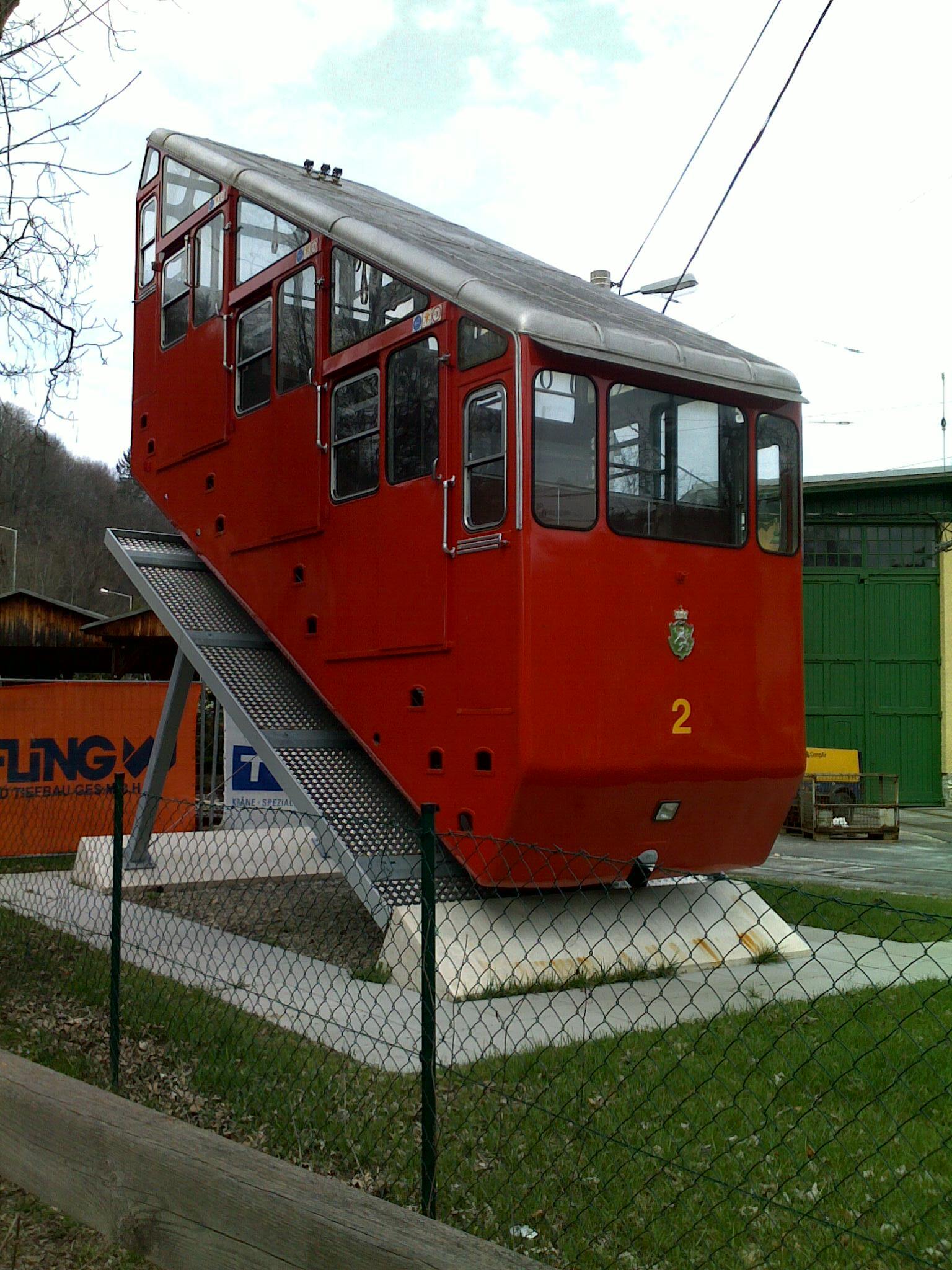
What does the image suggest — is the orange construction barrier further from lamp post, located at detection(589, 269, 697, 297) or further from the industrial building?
the industrial building

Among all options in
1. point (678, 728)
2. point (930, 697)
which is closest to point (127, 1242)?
point (678, 728)

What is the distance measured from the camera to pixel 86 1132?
13.4 feet

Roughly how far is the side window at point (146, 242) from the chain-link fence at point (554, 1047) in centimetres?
602

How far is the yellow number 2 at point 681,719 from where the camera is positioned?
26.7 ft

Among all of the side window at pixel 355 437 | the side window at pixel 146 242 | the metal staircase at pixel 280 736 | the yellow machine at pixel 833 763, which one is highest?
the side window at pixel 146 242

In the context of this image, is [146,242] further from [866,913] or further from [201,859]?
[866,913]

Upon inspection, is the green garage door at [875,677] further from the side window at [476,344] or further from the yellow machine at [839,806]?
the side window at [476,344]

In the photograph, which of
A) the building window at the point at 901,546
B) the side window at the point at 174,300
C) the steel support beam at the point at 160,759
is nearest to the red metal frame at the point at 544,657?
the steel support beam at the point at 160,759

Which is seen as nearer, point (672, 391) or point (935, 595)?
point (672, 391)

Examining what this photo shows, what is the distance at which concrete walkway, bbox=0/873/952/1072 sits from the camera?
21.8 ft

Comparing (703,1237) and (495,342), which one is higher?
(495,342)

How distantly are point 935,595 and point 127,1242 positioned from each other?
1033 inches

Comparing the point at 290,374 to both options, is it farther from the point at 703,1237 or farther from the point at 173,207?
the point at 703,1237

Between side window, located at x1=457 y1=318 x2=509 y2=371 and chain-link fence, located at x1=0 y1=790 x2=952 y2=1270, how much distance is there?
9.76 ft
